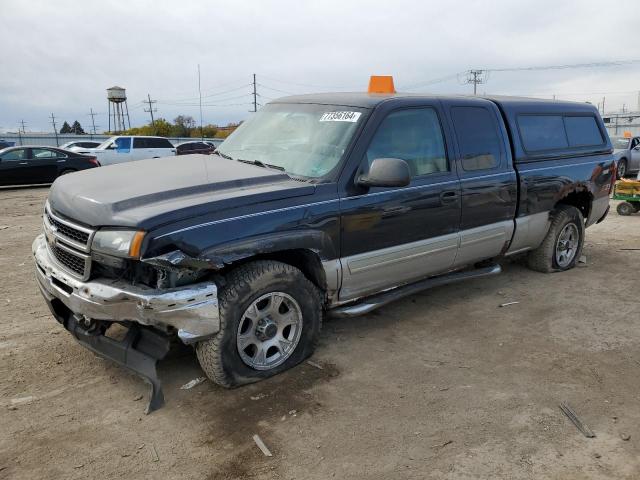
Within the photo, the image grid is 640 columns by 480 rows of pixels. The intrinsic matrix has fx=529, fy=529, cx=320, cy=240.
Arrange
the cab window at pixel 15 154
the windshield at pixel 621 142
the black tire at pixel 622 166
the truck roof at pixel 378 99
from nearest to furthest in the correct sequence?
the truck roof at pixel 378 99 → the cab window at pixel 15 154 → the black tire at pixel 622 166 → the windshield at pixel 621 142

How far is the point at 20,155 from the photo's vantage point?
51.4ft

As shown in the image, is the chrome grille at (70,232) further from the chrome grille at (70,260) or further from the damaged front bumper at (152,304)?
the damaged front bumper at (152,304)

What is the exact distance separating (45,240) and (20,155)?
13.9 m

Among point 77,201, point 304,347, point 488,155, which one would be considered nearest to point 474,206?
point 488,155

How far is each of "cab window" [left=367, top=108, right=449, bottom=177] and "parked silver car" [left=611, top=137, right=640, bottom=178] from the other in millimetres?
15347

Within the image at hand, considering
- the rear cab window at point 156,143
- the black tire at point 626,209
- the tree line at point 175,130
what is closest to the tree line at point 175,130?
the tree line at point 175,130

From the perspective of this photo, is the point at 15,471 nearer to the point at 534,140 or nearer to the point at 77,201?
the point at 77,201

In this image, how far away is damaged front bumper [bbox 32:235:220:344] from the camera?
9.77 feet

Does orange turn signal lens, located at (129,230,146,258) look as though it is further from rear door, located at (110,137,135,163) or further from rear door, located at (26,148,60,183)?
rear door, located at (110,137,135,163)

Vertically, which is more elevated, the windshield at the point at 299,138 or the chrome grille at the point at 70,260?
the windshield at the point at 299,138

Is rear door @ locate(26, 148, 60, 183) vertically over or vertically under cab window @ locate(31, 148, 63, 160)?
under

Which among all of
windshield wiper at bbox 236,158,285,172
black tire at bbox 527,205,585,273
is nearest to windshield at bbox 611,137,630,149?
black tire at bbox 527,205,585,273

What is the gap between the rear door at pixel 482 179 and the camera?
4.59 m

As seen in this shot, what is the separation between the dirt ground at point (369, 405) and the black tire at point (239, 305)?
12 centimetres
